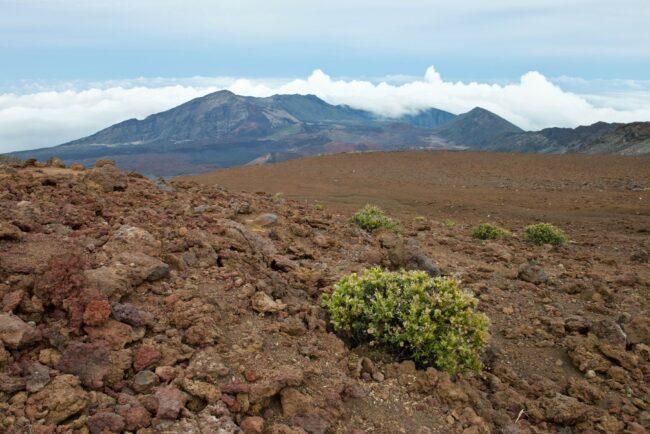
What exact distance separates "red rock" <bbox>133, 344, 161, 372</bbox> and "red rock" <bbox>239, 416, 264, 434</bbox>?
2.67 feet

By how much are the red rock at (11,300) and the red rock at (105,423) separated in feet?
4.23

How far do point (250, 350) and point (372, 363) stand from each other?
1.09m

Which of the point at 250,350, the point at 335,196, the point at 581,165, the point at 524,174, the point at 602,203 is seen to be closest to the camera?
the point at 250,350

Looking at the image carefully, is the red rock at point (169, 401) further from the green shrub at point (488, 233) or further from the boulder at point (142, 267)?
the green shrub at point (488, 233)

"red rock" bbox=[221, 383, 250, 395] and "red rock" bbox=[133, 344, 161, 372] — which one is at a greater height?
"red rock" bbox=[133, 344, 161, 372]

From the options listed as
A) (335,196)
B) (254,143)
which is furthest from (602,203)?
(254,143)

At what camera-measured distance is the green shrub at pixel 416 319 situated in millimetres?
4441

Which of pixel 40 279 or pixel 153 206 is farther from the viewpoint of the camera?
pixel 153 206

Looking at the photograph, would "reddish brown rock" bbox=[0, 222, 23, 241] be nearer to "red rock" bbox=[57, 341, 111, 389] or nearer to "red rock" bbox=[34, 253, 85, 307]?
"red rock" bbox=[34, 253, 85, 307]

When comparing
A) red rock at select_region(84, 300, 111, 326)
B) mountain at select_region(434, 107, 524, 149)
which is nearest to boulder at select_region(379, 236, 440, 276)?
red rock at select_region(84, 300, 111, 326)

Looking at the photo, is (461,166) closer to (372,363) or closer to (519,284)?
(519,284)

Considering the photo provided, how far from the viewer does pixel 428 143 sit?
180 meters

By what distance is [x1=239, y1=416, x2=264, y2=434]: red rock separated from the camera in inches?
129

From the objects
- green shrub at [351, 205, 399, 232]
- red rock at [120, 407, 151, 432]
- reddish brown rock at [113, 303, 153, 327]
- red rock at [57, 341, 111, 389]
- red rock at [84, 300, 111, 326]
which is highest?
red rock at [84, 300, 111, 326]
